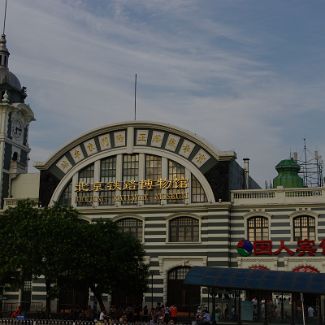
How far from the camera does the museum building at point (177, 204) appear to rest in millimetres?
47094

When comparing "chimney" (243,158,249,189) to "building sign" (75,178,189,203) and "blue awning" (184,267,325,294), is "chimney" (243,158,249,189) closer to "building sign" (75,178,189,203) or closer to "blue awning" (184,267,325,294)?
"building sign" (75,178,189,203)

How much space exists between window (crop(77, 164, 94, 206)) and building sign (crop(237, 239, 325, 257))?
1290 cm

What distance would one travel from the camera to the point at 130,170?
51.7 metres

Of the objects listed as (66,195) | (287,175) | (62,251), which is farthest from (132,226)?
(287,175)

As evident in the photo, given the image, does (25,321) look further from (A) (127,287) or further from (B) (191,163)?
(B) (191,163)

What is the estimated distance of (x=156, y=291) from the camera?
48.9 meters

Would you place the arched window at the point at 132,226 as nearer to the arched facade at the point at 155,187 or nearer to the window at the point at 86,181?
the arched facade at the point at 155,187

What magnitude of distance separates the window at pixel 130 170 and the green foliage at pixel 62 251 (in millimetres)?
6917

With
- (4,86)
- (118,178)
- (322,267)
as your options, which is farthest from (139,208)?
(4,86)

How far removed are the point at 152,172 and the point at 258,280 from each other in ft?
62.7

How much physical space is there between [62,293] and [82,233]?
10.2 metres

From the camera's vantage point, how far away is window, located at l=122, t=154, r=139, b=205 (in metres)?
51.2

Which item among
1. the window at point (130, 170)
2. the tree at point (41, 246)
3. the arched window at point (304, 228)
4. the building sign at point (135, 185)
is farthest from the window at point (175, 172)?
the tree at point (41, 246)

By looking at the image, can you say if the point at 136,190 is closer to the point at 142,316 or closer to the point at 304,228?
the point at 142,316
